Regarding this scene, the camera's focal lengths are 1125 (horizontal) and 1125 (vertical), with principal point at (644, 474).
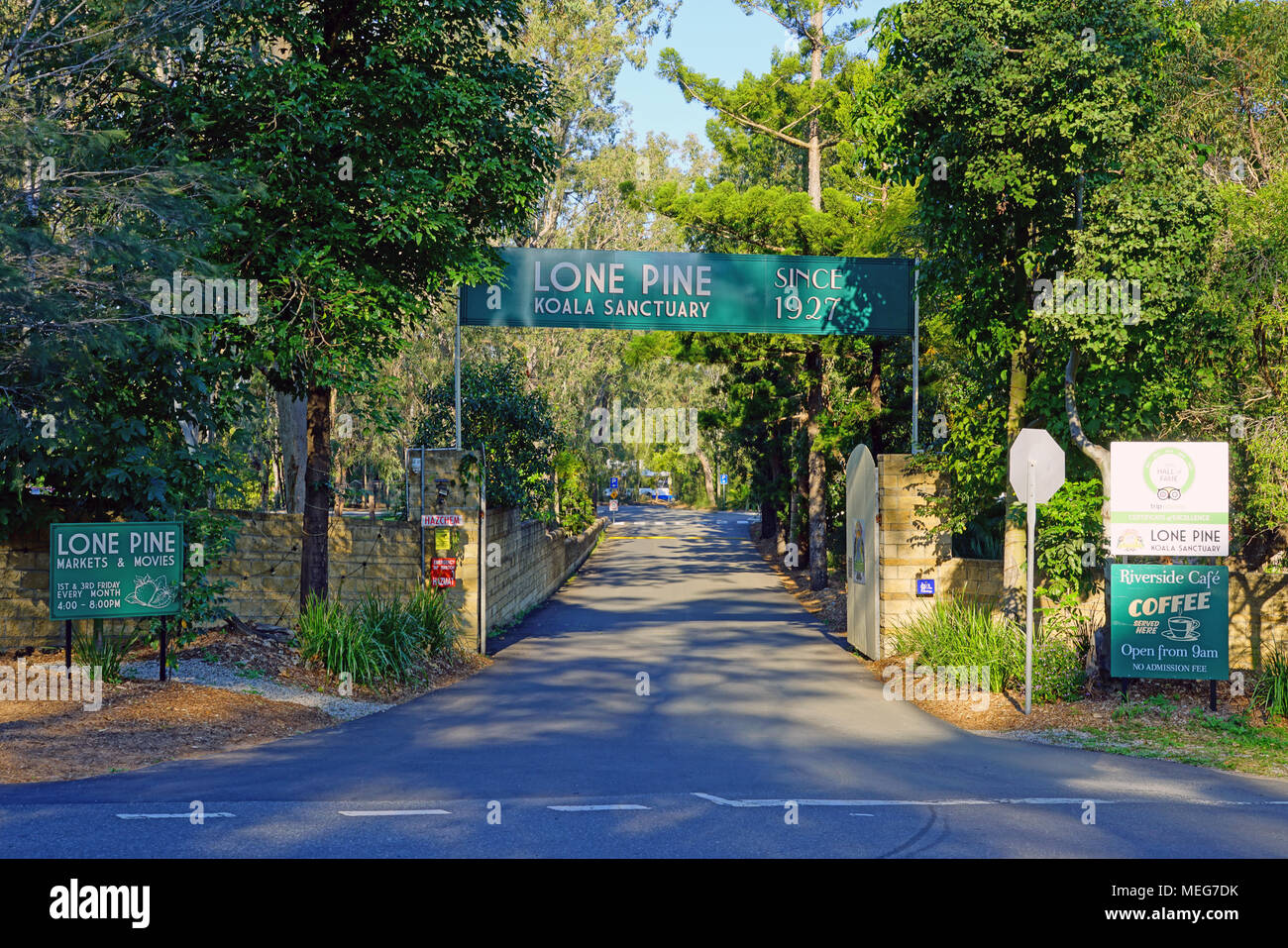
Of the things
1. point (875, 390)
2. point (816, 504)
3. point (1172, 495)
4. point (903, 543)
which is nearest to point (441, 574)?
point (903, 543)

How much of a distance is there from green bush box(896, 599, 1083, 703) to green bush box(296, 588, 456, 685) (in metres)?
7.17

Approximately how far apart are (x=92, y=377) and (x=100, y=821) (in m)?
6.55

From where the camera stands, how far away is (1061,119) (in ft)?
42.9

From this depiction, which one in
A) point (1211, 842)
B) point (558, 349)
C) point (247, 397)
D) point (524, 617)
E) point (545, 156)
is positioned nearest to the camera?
point (1211, 842)

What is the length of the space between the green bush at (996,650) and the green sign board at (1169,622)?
3.00ft

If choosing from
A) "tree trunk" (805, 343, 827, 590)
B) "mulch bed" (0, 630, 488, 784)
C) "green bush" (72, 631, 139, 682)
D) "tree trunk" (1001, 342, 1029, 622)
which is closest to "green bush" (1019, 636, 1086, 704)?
"tree trunk" (1001, 342, 1029, 622)

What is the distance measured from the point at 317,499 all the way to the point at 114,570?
3.94 m

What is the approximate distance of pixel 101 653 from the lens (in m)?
13.0

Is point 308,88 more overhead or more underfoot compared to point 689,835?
more overhead

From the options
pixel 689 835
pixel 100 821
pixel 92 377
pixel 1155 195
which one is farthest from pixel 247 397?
pixel 1155 195

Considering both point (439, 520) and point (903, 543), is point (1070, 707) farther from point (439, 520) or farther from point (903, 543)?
point (439, 520)

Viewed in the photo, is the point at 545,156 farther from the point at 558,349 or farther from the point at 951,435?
the point at 558,349

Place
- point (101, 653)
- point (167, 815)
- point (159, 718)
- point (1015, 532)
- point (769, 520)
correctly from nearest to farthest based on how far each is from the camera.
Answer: point (167, 815), point (159, 718), point (101, 653), point (1015, 532), point (769, 520)

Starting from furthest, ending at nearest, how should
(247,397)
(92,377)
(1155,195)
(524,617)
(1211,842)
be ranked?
(524,617) → (247,397) → (1155,195) → (92,377) → (1211,842)
